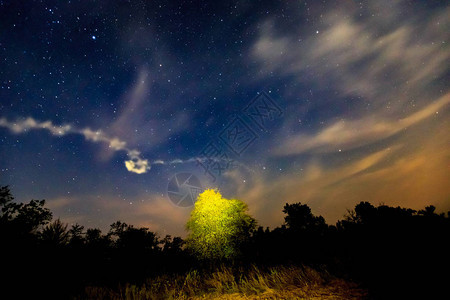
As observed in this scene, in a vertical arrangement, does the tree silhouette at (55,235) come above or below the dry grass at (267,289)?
above

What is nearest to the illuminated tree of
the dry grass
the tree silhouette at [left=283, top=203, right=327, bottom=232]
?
the dry grass

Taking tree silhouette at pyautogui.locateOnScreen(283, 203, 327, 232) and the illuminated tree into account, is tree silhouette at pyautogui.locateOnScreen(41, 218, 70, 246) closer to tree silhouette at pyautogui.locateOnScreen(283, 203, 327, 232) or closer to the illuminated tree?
the illuminated tree

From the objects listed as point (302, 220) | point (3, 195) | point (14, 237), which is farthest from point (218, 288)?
point (302, 220)

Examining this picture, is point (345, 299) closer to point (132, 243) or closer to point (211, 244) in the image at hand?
point (211, 244)

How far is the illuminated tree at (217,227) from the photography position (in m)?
18.8

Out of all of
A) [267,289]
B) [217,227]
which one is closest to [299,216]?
[217,227]

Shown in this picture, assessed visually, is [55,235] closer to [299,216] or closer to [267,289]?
[267,289]

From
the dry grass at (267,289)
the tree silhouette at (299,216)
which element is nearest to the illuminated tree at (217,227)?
the dry grass at (267,289)

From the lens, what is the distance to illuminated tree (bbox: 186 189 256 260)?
18797 mm

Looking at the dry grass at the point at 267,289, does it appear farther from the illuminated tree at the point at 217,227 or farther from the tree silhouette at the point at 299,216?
the tree silhouette at the point at 299,216

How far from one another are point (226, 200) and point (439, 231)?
16264 millimetres

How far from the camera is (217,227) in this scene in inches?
762

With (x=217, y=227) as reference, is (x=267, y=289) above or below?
below

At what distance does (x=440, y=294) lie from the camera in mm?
3547
